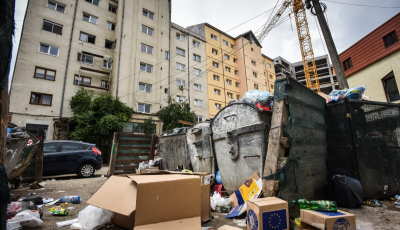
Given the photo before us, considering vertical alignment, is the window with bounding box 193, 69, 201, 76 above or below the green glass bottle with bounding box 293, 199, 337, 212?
above

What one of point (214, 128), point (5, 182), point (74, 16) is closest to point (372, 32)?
point (214, 128)

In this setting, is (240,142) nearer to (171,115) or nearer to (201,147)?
(201,147)

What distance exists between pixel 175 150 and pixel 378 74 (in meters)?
14.5

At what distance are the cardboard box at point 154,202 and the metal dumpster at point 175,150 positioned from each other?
3.04m

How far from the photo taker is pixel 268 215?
6.51 ft

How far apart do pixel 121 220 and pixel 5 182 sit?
56.6 inches

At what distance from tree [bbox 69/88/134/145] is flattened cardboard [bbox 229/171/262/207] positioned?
12.4 m

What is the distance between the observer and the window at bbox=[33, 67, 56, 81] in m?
13.4

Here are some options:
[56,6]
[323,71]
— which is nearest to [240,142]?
[56,6]

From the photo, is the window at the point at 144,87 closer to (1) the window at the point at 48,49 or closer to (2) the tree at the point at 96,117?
(2) the tree at the point at 96,117

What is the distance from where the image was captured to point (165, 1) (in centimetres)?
2006

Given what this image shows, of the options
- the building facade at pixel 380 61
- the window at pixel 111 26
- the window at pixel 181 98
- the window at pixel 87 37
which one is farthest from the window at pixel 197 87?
the building facade at pixel 380 61

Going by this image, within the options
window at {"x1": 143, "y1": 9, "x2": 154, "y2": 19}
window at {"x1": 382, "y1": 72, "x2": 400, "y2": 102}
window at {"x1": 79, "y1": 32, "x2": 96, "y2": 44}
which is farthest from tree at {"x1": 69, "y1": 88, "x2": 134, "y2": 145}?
window at {"x1": 382, "y1": 72, "x2": 400, "y2": 102}

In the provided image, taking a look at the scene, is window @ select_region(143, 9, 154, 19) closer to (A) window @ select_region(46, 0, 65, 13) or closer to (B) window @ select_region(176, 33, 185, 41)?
(B) window @ select_region(176, 33, 185, 41)
